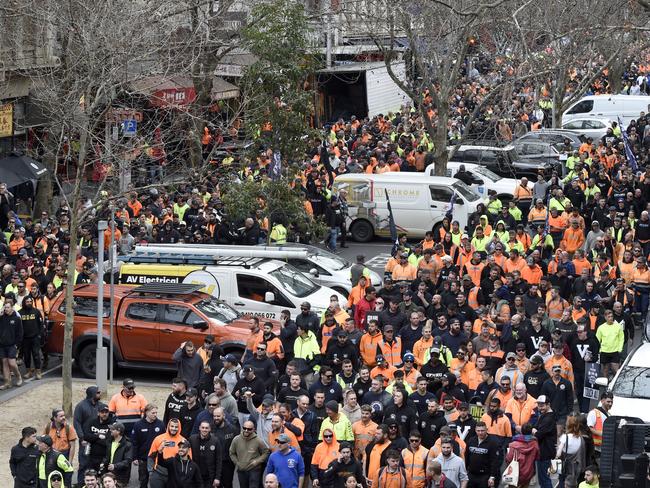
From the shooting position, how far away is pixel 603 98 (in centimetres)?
4819

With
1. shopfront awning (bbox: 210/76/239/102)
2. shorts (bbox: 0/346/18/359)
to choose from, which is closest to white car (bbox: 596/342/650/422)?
shorts (bbox: 0/346/18/359)

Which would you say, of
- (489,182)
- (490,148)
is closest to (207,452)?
(489,182)

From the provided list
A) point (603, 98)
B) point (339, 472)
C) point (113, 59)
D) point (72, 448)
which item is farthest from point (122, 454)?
point (603, 98)

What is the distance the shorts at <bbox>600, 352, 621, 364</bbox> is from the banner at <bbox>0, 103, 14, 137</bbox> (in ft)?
62.3

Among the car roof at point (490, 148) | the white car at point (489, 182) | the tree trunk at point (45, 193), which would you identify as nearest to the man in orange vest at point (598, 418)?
the white car at point (489, 182)

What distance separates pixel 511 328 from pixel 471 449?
13.8ft

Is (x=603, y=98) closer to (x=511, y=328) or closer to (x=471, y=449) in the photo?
(x=511, y=328)

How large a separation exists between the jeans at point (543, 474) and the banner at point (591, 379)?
238 centimetres

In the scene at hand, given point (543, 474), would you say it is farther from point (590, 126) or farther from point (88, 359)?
point (590, 126)

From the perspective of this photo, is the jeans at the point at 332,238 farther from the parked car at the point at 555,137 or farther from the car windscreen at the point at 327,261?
the parked car at the point at 555,137

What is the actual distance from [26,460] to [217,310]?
21.1ft

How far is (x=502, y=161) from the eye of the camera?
117ft

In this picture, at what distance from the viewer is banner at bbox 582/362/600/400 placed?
18.0 meters

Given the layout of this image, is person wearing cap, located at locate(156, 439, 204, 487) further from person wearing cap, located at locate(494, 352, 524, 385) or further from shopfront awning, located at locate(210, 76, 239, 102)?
shopfront awning, located at locate(210, 76, 239, 102)
